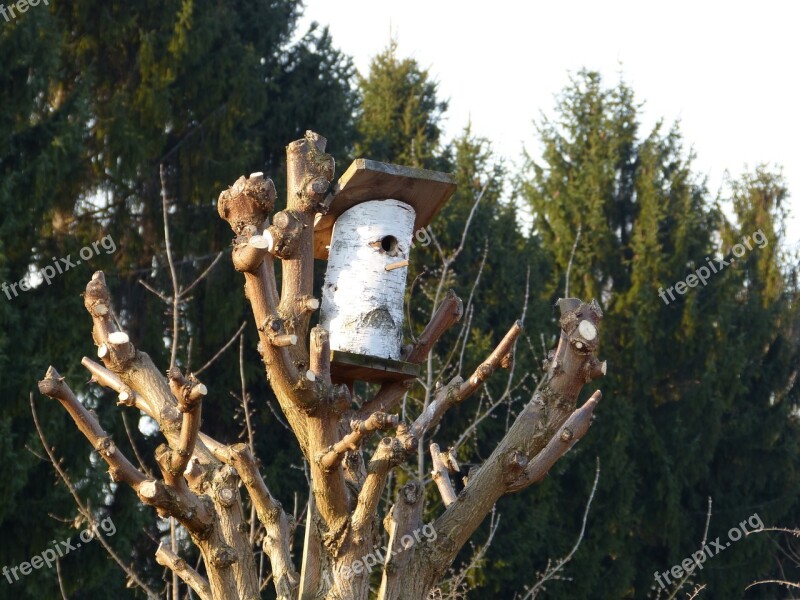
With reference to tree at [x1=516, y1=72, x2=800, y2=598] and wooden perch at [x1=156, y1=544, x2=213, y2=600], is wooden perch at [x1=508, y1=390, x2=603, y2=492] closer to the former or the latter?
wooden perch at [x1=156, y1=544, x2=213, y2=600]

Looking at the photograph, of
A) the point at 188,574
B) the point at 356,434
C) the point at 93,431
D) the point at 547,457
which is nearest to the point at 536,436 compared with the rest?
the point at 547,457

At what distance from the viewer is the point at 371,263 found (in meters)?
4.18

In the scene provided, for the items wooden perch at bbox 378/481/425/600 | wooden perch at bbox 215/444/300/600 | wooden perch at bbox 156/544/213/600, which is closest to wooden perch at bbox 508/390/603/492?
wooden perch at bbox 378/481/425/600

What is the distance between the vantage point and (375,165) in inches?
160

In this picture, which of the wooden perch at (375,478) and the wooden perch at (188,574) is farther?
the wooden perch at (188,574)

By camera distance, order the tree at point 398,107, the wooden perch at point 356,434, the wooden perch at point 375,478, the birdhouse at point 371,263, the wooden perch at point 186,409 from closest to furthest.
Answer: the wooden perch at point 186,409, the wooden perch at point 356,434, the wooden perch at point 375,478, the birdhouse at point 371,263, the tree at point 398,107

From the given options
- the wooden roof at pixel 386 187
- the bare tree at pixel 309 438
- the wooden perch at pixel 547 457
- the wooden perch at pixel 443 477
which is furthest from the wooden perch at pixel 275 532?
the wooden roof at pixel 386 187

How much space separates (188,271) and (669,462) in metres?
7.18

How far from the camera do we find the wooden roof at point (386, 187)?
4.11m

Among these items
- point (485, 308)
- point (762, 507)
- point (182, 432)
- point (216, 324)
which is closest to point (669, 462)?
point (762, 507)

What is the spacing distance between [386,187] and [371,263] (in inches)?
12.2

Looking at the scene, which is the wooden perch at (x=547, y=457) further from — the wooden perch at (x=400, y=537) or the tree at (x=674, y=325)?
the tree at (x=674, y=325)

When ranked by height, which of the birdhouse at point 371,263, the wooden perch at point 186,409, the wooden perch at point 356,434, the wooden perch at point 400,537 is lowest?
the wooden perch at point 400,537

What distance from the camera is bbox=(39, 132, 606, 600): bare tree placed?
3521 millimetres
